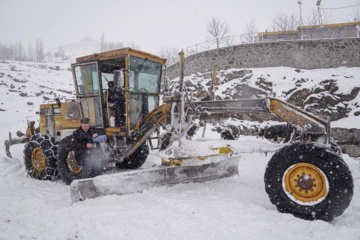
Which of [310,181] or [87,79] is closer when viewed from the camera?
[310,181]

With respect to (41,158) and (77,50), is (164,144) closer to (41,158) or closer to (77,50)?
(41,158)

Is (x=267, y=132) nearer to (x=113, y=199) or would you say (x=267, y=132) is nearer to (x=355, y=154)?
(x=113, y=199)

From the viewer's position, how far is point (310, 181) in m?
3.08

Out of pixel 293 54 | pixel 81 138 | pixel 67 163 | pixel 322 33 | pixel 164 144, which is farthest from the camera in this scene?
pixel 322 33

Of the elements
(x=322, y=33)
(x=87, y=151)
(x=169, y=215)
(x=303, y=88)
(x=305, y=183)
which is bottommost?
(x=169, y=215)

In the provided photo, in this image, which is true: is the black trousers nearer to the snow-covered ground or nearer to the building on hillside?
the snow-covered ground

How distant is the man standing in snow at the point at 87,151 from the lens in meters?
4.93

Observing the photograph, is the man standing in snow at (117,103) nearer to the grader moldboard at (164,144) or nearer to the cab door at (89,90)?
the grader moldboard at (164,144)

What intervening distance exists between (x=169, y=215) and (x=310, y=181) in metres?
1.93

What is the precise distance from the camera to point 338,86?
14.9 m

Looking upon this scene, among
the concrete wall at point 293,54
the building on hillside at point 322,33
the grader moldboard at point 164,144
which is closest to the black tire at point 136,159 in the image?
the grader moldboard at point 164,144

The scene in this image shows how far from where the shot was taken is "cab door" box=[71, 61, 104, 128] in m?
5.75

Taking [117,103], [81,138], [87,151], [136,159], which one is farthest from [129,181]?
[136,159]

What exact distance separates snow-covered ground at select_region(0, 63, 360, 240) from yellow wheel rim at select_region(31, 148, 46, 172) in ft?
2.70
